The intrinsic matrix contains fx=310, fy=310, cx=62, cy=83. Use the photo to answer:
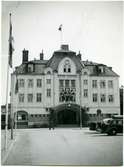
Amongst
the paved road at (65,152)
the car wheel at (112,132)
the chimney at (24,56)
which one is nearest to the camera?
the paved road at (65,152)

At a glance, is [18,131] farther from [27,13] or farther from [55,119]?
[27,13]

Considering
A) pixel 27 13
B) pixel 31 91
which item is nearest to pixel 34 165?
pixel 31 91

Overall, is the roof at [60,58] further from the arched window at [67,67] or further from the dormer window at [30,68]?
the dormer window at [30,68]

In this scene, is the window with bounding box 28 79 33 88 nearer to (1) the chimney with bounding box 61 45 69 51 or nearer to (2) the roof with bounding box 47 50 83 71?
(2) the roof with bounding box 47 50 83 71

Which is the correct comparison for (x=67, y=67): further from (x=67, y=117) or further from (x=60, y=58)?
(x=67, y=117)

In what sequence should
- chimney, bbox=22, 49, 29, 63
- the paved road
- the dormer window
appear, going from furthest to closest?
the dormer window, chimney, bbox=22, 49, 29, 63, the paved road

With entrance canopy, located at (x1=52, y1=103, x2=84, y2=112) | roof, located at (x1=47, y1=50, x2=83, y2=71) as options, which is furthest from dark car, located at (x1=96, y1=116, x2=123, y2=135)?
roof, located at (x1=47, y1=50, x2=83, y2=71)

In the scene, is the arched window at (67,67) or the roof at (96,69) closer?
the roof at (96,69)

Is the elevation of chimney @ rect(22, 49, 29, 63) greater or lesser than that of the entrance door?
greater

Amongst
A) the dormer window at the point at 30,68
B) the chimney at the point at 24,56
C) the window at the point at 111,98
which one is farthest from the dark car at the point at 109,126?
the chimney at the point at 24,56
